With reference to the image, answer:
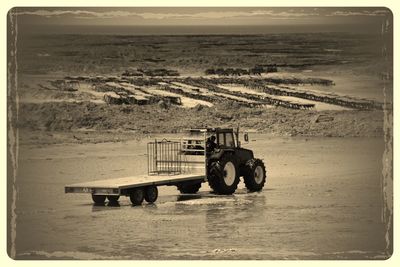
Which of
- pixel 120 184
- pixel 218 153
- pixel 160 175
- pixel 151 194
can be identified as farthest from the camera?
pixel 218 153

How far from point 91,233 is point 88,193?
4.37ft

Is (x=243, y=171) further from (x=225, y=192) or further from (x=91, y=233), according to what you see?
(x=91, y=233)

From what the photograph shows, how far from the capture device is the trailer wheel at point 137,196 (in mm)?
25422

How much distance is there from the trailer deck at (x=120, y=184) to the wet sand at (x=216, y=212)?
0.73 ft

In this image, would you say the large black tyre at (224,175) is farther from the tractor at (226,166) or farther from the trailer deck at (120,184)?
the trailer deck at (120,184)

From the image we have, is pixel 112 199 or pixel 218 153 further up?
pixel 218 153

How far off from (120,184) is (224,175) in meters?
2.08

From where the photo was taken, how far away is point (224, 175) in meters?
26.8

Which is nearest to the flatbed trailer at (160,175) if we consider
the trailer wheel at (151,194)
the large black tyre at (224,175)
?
the trailer wheel at (151,194)

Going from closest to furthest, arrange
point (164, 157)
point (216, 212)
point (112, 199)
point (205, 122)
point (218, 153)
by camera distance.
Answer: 1. point (216, 212)
2. point (112, 199)
3. point (205, 122)
4. point (164, 157)
5. point (218, 153)

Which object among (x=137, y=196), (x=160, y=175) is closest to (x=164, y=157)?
(x=160, y=175)

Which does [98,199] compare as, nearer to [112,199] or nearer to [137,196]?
[112,199]

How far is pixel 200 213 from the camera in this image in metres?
25.0

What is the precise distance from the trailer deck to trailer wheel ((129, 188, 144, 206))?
0.34 ft
